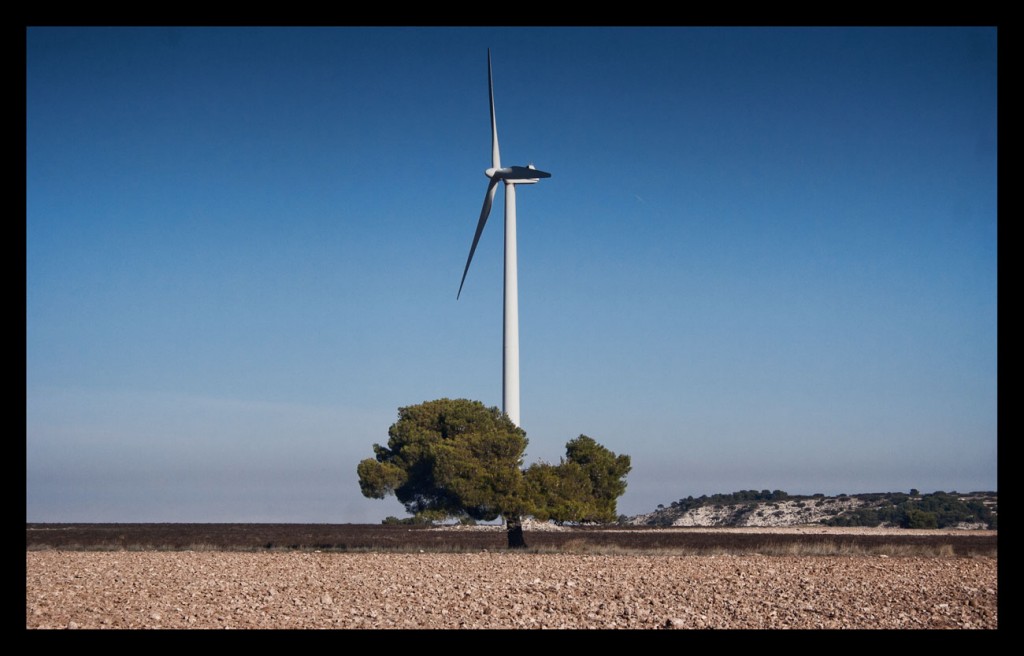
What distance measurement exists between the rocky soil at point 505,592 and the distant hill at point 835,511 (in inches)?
2413

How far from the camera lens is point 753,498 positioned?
399 feet

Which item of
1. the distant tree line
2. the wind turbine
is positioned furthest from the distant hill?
the wind turbine

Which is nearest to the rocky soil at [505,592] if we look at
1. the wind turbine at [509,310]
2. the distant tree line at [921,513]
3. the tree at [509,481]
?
the tree at [509,481]

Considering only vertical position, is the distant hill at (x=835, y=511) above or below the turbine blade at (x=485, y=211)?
below

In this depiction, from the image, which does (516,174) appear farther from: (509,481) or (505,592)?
(505,592)

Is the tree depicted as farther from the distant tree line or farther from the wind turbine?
the distant tree line

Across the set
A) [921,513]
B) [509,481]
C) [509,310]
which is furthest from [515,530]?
[921,513]

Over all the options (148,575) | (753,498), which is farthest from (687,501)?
(148,575)

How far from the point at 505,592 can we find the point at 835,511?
8631 cm

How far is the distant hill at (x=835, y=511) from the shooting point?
9844cm

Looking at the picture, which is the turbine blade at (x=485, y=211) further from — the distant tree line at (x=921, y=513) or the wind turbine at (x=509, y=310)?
the distant tree line at (x=921, y=513)
